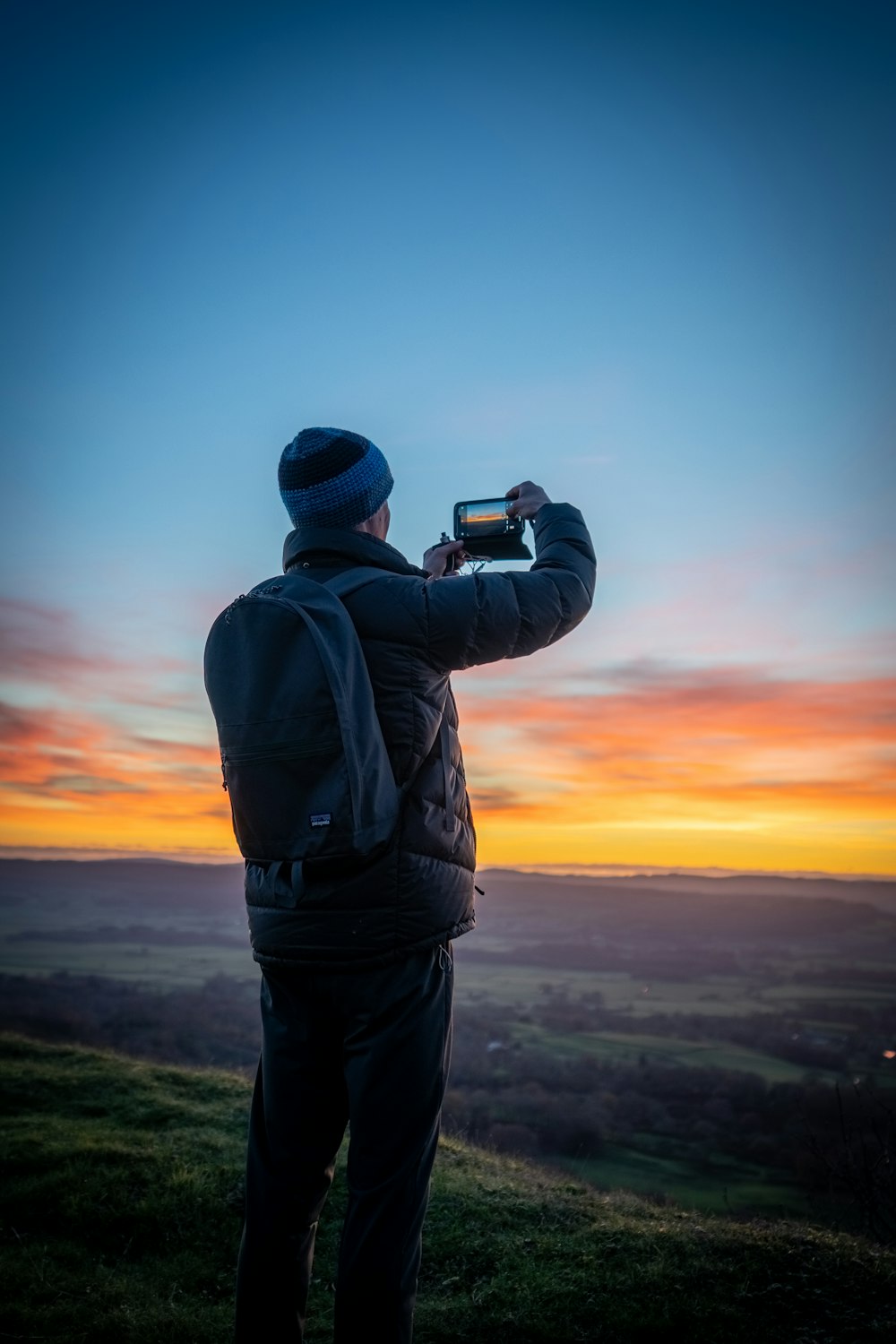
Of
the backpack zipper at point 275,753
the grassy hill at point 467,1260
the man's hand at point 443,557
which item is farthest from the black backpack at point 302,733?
the grassy hill at point 467,1260

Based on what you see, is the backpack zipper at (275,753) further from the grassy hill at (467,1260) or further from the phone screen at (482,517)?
the grassy hill at (467,1260)

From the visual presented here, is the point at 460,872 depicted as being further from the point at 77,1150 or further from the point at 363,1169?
the point at 77,1150

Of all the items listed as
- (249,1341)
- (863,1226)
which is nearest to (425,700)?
(249,1341)

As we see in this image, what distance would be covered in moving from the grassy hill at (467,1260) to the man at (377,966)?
7.98 feet

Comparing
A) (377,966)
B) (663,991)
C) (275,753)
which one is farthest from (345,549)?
(663,991)

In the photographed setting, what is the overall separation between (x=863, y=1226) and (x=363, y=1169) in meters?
8.06

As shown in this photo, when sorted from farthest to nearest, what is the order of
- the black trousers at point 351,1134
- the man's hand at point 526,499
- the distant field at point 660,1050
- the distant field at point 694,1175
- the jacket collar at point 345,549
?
the distant field at point 660,1050
the distant field at point 694,1175
the man's hand at point 526,499
the jacket collar at point 345,549
the black trousers at point 351,1134

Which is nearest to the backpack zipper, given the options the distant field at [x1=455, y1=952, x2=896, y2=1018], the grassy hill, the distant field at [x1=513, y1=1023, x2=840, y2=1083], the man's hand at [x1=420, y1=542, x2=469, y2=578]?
the man's hand at [x1=420, y1=542, x2=469, y2=578]

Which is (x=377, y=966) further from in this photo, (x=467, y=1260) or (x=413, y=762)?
(x=467, y=1260)

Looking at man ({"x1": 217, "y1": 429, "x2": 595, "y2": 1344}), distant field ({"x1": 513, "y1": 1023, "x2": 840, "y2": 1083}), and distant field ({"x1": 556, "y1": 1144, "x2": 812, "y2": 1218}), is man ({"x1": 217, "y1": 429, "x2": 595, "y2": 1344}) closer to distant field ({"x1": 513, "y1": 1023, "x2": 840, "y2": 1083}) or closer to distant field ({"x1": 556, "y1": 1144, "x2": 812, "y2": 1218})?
distant field ({"x1": 556, "y1": 1144, "x2": 812, "y2": 1218})

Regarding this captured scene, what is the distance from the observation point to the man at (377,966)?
7.41 feet

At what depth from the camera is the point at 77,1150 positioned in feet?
21.7

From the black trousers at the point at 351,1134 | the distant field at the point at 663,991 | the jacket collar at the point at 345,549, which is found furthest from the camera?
the distant field at the point at 663,991

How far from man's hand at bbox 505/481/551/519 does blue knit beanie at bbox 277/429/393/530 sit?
575 mm
